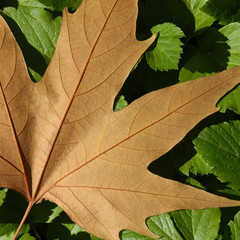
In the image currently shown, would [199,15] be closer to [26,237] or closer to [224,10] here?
[224,10]

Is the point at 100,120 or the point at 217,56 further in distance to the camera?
the point at 217,56

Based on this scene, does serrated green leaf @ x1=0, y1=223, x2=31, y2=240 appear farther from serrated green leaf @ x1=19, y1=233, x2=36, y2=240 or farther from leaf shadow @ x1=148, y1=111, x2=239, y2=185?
leaf shadow @ x1=148, y1=111, x2=239, y2=185

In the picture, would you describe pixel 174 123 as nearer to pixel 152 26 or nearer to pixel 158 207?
pixel 158 207

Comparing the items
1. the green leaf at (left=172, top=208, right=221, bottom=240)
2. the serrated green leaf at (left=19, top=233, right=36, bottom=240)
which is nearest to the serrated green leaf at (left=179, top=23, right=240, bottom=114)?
the green leaf at (left=172, top=208, right=221, bottom=240)

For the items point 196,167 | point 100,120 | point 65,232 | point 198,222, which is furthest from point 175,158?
point 65,232

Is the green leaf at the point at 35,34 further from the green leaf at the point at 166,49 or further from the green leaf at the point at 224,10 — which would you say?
the green leaf at the point at 224,10

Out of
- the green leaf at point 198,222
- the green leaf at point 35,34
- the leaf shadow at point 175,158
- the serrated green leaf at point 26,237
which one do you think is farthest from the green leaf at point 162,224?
the green leaf at point 35,34

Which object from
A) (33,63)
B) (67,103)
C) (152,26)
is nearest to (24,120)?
(67,103)
